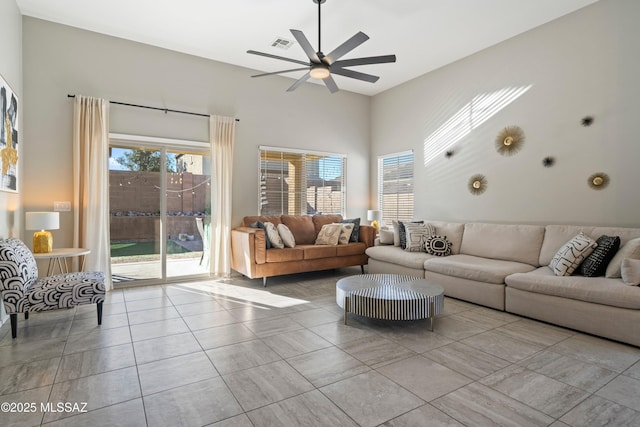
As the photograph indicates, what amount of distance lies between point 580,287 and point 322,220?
3.82m

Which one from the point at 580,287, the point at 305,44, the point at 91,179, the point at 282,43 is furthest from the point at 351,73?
the point at 91,179

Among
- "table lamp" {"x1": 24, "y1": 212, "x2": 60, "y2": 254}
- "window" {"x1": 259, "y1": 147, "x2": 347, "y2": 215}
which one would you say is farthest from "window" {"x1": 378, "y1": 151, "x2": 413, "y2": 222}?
"table lamp" {"x1": 24, "y1": 212, "x2": 60, "y2": 254}

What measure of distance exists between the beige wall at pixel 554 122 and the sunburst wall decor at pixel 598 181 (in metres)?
0.05

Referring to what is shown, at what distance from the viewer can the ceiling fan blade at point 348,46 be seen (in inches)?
117

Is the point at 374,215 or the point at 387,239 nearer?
the point at 387,239

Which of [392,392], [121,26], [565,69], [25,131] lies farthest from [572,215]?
[25,131]

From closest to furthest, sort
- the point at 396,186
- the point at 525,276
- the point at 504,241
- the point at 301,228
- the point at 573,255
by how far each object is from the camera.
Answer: the point at 573,255 < the point at 525,276 < the point at 504,241 < the point at 301,228 < the point at 396,186

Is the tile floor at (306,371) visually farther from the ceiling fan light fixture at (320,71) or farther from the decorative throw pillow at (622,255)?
the ceiling fan light fixture at (320,71)

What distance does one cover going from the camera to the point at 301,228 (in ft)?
18.6

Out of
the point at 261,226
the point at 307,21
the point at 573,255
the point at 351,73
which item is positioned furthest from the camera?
the point at 261,226

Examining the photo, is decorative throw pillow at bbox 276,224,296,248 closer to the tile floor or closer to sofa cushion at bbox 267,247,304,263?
sofa cushion at bbox 267,247,304,263

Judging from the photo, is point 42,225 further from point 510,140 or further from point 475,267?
point 510,140

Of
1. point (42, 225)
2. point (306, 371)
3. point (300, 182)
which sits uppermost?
→ point (300, 182)

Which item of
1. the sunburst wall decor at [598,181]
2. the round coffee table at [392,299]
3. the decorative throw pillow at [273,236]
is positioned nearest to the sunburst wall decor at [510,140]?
the sunburst wall decor at [598,181]
